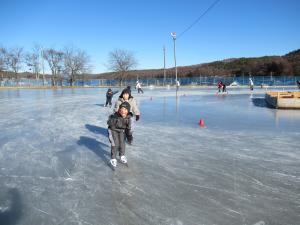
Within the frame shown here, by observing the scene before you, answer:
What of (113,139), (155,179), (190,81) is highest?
(190,81)

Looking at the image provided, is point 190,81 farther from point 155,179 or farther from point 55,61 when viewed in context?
point 155,179

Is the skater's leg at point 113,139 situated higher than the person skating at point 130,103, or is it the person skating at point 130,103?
the person skating at point 130,103

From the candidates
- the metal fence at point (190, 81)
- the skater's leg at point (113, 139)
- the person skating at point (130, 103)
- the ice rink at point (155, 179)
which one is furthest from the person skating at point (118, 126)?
the metal fence at point (190, 81)

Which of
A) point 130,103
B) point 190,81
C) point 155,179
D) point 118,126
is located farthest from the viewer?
point 190,81

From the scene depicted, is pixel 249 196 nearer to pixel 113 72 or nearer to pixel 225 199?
pixel 225 199

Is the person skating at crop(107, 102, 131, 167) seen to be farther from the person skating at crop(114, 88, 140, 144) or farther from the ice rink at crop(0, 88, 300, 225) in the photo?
the person skating at crop(114, 88, 140, 144)

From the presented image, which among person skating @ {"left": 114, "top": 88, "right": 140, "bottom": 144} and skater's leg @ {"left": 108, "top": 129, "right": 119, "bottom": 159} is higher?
person skating @ {"left": 114, "top": 88, "right": 140, "bottom": 144}

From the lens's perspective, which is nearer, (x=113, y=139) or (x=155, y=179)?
(x=155, y=179)

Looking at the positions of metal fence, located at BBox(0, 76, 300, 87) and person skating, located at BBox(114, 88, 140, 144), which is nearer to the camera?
person skating, located at BBox(114, 88, 140, 144)

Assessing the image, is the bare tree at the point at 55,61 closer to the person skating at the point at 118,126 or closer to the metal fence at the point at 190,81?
the metal fence at the point at 190,81

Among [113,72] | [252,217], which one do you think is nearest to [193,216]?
[252,217]

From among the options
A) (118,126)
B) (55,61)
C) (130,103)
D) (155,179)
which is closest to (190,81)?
(55,61)

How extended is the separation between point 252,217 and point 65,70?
70189mm

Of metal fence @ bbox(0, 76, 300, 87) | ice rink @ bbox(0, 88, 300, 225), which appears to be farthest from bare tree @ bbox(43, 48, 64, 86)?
ice rink @ bbox(0, 88, 300, 225)
